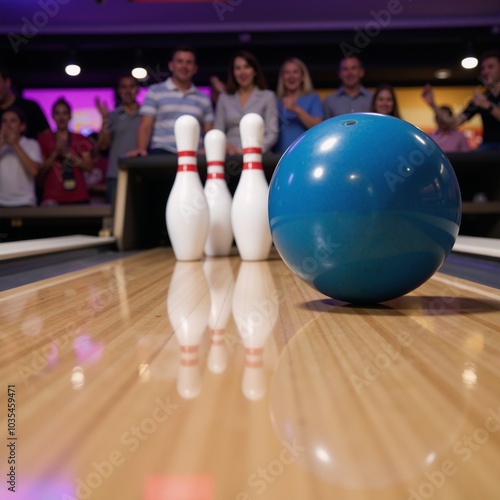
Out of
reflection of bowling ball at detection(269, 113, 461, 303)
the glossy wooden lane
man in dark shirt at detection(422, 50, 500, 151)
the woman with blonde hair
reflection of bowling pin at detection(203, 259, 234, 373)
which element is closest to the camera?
the glossy wooden lane

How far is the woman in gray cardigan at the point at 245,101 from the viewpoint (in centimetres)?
320

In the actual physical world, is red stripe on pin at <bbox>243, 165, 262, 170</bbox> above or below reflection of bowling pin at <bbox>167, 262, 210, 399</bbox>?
above

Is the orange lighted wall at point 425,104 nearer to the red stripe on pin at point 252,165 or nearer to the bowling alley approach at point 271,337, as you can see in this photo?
the bowling alley approach at point 271,337

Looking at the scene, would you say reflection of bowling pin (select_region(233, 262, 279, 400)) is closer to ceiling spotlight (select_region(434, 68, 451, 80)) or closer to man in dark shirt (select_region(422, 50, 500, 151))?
man in dark shirt (select_region(422, 50, 500, 151))

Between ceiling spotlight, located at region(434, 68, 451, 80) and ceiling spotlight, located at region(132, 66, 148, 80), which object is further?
ceiling spotlight, located at region(434, 68, 451, 80)

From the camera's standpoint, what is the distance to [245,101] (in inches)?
128

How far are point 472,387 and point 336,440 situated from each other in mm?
212

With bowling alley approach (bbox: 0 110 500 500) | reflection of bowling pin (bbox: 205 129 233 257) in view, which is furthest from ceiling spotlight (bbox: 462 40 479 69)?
bowling alley approach (bbox: 0 110 500 500)

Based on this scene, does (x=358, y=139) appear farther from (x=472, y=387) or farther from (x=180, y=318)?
(x=472, y=387)

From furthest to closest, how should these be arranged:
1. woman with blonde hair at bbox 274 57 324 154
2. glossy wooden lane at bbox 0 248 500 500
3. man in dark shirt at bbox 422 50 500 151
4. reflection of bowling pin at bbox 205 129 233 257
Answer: man in dark shirt at bbox 422 50 500 151 < woman with blonde hair at bbox 274 57 324 154 < reflection of bowling pin at bbox 205 129 233 257 < glossy wooden lane at bbox 0 248 500 500

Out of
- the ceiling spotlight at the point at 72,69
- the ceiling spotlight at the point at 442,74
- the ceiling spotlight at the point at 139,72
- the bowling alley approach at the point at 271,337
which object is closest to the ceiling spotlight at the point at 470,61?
the ceiling spotlight at the point at 442,74

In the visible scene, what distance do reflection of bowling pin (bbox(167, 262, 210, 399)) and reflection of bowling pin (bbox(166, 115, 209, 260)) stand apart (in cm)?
43

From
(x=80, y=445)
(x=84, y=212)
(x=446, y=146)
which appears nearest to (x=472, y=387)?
(x=80, y=445)

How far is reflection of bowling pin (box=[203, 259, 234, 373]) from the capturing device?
76cm
